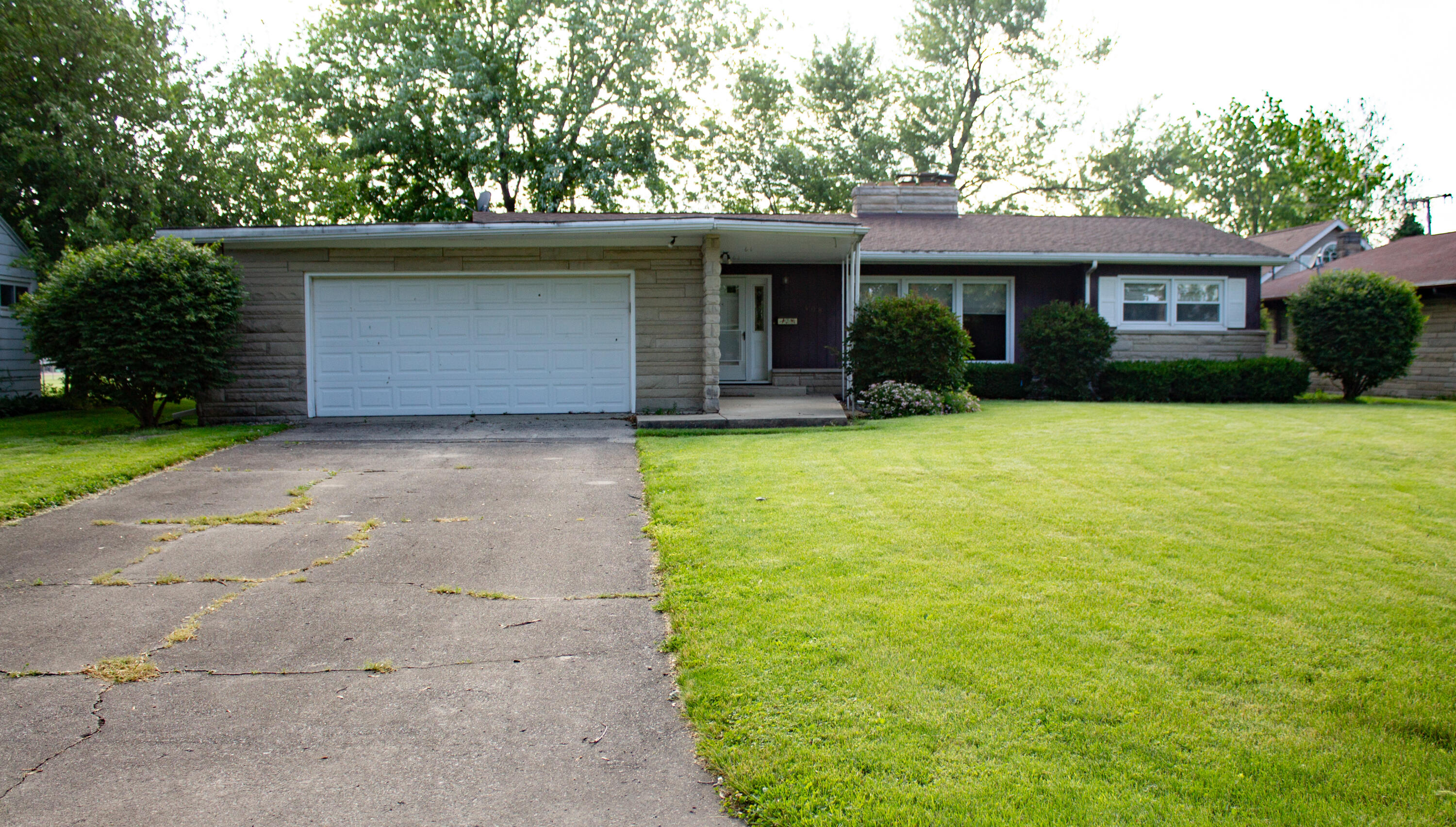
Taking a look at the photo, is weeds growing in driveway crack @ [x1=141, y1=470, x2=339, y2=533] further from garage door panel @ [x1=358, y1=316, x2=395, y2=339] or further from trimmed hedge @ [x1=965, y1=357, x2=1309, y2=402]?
trimmed hedge @ [x1=965, y1=357, x2=1309, y2=402]

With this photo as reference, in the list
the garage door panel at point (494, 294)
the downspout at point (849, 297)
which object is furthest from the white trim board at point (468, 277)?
the downspout at point (849, 297)

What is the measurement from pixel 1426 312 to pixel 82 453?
23.4 m

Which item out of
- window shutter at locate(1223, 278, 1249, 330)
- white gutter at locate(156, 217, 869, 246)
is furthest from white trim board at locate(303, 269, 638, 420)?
window shutter at locate(1223, 278, 1249, 330)

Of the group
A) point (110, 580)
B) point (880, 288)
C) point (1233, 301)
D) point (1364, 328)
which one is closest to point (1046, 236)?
point (880, 288)

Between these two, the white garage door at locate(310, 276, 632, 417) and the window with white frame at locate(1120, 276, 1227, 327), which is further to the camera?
the window with white frame at locate(1120, 276, 1227, 327)

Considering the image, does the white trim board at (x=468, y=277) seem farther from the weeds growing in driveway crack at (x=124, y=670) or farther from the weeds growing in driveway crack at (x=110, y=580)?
the weeds growing in driveway crack at (x=124, y=670)

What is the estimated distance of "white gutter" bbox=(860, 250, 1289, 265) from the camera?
16.7 meters

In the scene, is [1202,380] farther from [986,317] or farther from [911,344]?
[911,344]

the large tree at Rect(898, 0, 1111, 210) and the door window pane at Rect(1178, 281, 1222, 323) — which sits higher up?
the large tree at Rect(898, 0, 1111, 210)

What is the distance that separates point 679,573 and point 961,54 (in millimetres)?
31944

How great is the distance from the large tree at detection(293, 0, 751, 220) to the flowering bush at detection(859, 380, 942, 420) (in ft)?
44.6

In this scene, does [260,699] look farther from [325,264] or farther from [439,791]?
[325,264]

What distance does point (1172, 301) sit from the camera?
1780cm

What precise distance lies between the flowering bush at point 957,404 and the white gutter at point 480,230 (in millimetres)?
2813
